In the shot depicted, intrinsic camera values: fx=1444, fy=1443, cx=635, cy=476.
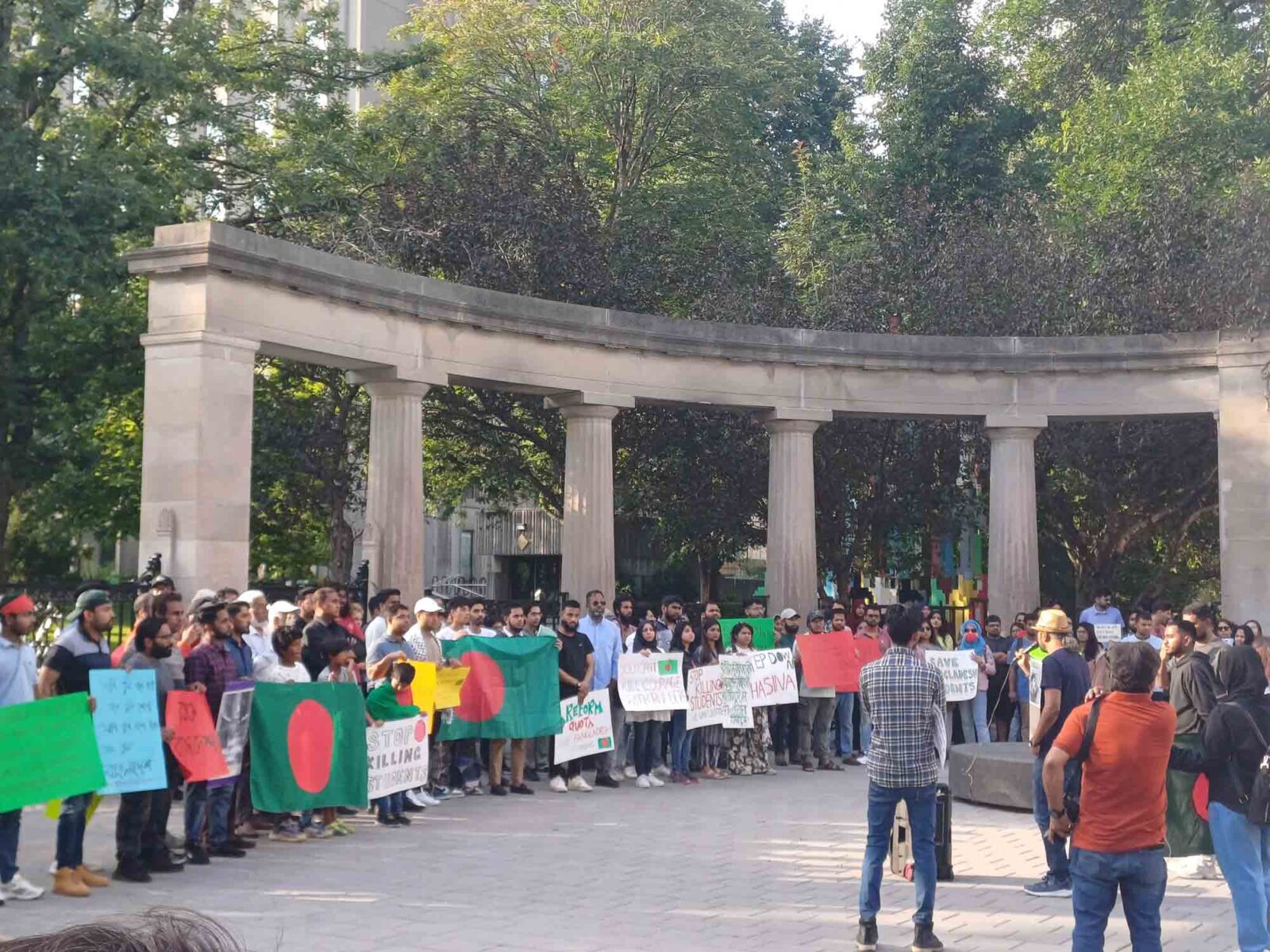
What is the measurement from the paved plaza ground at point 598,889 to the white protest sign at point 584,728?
1503mm

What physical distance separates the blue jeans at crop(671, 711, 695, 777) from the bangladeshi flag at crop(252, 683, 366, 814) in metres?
5.20

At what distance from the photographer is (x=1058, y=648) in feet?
35.8

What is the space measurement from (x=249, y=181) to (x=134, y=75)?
532 cm

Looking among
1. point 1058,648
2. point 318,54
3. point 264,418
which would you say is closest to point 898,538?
point 264,418

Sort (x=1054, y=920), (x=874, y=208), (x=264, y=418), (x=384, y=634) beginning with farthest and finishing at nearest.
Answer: (x=874, y=208)
(x=264, y=418)
(x=384, y=634)
(x=1054, y=920)

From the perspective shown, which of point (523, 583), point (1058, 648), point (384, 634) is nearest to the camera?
point (1058, 648)

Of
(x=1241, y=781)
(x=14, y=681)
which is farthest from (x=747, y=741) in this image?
(x=1241, y=781)

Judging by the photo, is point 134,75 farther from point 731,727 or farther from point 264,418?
point 731,727

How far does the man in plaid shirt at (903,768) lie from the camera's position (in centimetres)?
912

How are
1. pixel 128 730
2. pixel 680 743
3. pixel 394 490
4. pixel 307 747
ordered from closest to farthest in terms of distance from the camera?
pixel 128 730 → pixel 307 747 → pixel 680 743 → pixel 394 490

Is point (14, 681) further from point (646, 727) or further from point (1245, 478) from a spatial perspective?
point (1245, 478)

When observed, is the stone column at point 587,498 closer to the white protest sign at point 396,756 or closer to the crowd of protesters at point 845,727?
the crowd of protesters at point 845,727

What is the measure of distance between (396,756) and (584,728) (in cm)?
327

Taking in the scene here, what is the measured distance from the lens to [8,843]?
33.7 ft
